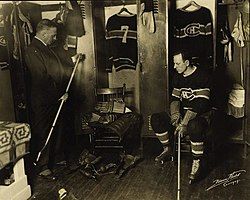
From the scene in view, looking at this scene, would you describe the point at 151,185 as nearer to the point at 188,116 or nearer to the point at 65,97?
the point at 188,116

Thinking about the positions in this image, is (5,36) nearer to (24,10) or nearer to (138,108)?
(24,10)

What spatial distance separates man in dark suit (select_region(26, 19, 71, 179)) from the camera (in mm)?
1512

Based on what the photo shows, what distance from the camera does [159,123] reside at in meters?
1.76

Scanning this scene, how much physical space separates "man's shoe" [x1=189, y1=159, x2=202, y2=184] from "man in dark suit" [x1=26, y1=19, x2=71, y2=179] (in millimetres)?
646

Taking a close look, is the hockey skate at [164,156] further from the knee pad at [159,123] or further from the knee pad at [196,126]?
the knee pad at [196,126]

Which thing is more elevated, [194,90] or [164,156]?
[194,90]

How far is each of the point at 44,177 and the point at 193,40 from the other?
1073 millimetres

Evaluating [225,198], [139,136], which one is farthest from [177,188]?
[139,136]

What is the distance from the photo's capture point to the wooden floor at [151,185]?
148cm

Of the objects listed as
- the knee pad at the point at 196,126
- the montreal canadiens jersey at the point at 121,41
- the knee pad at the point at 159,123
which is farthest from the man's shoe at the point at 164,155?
the montreal canadiens jersey at the point at 121,41

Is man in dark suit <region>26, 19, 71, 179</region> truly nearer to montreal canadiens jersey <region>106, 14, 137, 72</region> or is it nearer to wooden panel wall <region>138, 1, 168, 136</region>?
montreal canadiens jersey <region>106, 14, 137, 72</region>

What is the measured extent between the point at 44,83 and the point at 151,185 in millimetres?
651
